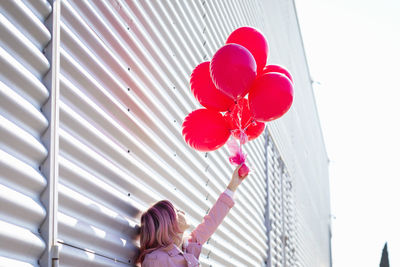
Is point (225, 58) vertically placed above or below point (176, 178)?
above

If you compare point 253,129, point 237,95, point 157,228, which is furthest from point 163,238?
point 253,129

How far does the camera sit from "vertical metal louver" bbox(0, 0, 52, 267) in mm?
1818

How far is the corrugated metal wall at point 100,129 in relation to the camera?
192 centimetres

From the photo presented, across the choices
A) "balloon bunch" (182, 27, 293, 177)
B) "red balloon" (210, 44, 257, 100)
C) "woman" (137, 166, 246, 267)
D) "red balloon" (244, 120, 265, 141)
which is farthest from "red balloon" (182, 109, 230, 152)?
"woman" (137, 166, 246, 267)

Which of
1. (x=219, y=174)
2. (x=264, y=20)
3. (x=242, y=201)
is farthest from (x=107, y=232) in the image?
(x=264, y=20)

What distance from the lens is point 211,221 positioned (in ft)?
10.3

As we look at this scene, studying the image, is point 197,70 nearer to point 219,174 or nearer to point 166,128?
point 166,128

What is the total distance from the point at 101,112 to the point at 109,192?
36 cm

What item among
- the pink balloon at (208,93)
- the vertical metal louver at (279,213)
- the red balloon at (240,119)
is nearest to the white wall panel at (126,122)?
the pink balloon at (208,93)

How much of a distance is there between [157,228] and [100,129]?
542 mm

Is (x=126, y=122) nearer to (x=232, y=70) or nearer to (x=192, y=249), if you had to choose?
(x=232, y=70)

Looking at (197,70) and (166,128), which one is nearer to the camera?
(197,70)

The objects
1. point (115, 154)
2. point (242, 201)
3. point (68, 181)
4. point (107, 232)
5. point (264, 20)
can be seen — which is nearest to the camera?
point (68, 181)

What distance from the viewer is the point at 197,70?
3.25 meters
